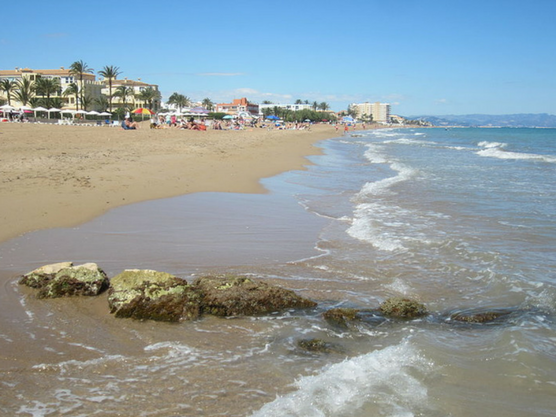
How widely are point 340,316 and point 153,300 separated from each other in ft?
6.17

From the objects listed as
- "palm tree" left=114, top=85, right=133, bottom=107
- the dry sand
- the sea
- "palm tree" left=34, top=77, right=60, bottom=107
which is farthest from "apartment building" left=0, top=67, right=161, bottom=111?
the sea

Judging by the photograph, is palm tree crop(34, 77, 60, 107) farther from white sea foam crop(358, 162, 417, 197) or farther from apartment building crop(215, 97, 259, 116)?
apartment building crop(215, 97, 259, 116)

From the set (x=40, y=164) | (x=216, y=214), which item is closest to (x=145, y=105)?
(x=40, y=164)

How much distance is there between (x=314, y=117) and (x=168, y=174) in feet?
505

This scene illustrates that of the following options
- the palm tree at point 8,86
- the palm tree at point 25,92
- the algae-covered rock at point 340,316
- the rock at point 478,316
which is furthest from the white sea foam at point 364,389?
the palm tree at point 8,86

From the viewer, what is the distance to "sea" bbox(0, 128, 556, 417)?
3469mm

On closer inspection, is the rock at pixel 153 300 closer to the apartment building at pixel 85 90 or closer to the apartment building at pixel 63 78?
the apartment building at pixel 85 90

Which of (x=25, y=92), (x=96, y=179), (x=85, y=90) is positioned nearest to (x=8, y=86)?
(x=25, y=92)

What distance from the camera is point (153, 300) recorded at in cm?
478

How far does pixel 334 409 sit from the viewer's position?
11.1 feet

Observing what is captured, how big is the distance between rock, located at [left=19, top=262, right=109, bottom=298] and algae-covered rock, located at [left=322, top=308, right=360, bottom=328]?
8.11 feet

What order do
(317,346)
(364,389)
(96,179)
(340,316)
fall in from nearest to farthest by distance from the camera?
(364,389), (317,346), (340,316), (96,179)

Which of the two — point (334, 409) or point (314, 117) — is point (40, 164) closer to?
point (334, 409)

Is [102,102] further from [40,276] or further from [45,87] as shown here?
[40,276]
